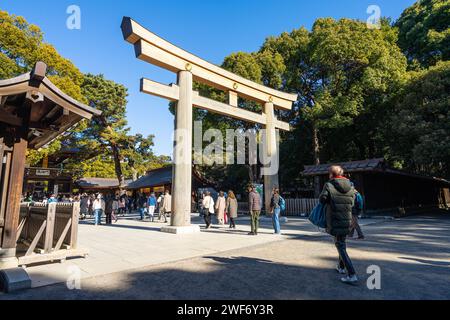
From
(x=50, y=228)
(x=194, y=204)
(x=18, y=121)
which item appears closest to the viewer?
(x=18, y=121)

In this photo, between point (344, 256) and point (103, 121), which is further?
point (103, 121)

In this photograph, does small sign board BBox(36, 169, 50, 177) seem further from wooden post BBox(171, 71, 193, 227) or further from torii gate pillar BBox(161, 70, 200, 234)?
wooden post BBox(171, 71, 193, 227)

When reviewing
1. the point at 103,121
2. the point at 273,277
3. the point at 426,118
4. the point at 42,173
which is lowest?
the point at 273,277

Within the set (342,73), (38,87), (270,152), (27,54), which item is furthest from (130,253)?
(342,73)

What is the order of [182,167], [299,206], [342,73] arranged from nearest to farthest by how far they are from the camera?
[182,167] → [299,206] → [342,73]

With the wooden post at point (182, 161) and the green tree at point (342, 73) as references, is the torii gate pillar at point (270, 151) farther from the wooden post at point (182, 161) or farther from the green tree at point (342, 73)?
the green tree at point (342, 73)

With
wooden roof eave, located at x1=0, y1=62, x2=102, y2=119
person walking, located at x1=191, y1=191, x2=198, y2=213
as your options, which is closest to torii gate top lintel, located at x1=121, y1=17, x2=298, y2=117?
wooden roof eave, located at x1=0, y1=62, x2=102, y2=119

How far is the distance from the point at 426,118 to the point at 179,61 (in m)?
15.7

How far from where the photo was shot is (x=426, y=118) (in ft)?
57.5

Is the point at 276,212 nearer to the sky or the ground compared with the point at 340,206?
nearer to the ground

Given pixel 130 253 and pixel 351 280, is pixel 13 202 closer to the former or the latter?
pixel 130 253

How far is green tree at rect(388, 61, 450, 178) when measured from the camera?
15.5 metres

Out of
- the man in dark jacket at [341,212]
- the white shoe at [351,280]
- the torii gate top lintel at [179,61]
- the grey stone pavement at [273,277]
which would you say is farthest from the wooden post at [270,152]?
the white shoe at [351,280]

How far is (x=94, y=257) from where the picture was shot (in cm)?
618
